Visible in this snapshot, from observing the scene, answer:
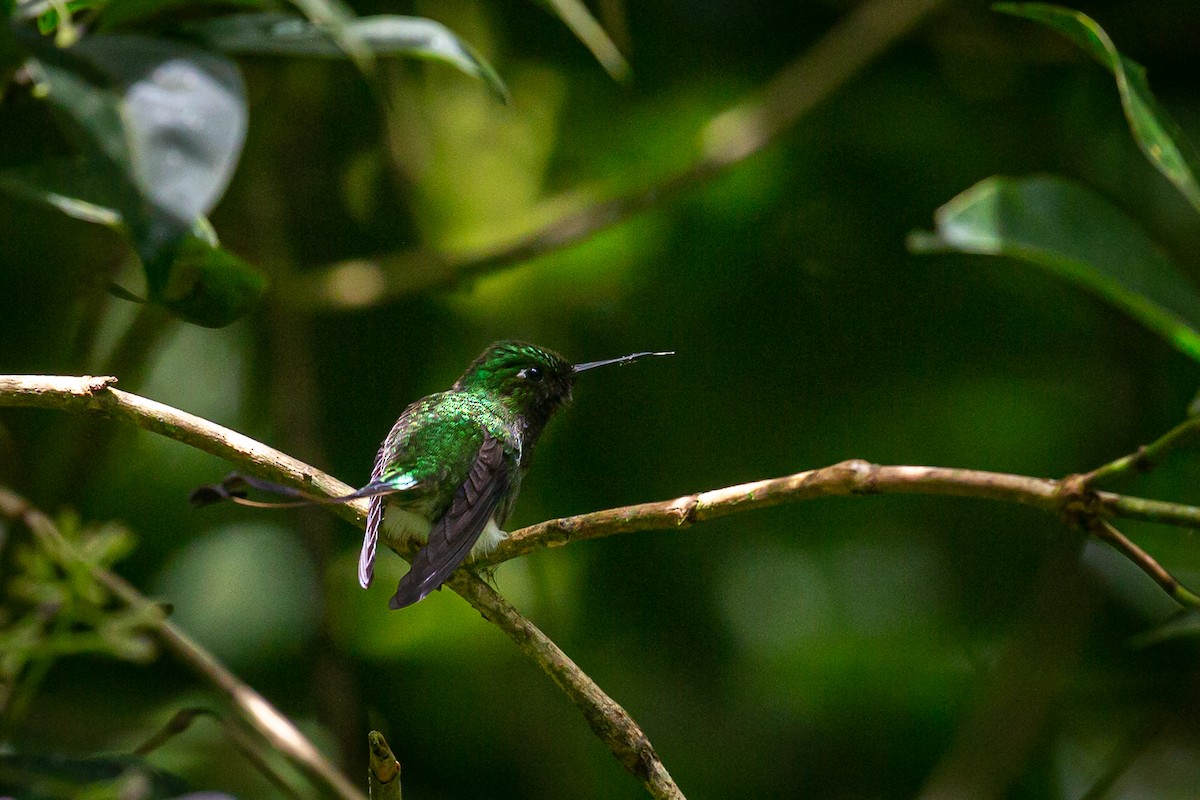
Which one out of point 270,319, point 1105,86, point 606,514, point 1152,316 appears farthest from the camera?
point 1105,86

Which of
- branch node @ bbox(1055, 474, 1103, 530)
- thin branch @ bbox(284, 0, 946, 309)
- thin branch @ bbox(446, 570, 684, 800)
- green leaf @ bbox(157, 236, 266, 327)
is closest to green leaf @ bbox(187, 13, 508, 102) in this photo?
green leaf @ bbox(157, 236, 266, 327)

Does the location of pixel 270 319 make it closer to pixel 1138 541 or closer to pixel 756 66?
pixel 756 66

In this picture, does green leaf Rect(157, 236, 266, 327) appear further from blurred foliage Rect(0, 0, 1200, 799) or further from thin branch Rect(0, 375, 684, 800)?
blurred foliage Rect(0, 0, 1200, 799)

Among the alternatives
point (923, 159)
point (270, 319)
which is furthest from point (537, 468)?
point (923, 159)

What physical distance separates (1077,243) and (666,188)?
1.11 metres

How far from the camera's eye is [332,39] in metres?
1.59

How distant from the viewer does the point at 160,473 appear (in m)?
2.95

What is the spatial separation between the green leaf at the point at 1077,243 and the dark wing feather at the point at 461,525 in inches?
30.4

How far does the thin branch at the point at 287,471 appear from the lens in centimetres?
120

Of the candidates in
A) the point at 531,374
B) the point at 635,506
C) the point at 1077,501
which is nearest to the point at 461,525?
the point at 635,506

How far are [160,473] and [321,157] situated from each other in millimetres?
951

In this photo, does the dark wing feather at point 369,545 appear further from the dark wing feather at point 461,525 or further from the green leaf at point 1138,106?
the green leaf at point 1138,106

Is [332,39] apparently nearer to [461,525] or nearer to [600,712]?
[461,525]

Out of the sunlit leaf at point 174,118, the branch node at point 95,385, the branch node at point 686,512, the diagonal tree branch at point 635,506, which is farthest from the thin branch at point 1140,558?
the branch node at point 95,385
